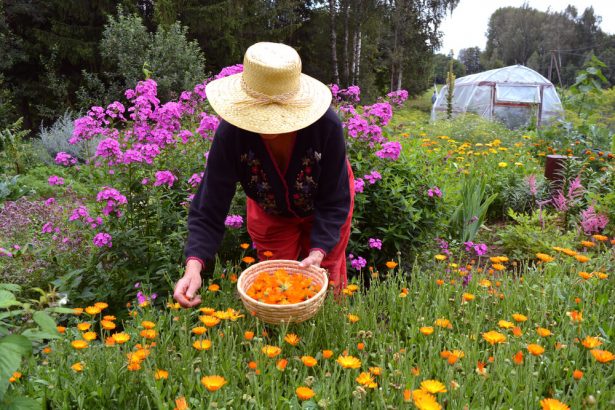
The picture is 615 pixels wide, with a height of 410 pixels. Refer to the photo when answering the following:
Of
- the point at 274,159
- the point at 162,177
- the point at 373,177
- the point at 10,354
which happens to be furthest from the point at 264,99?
the point at 373,177

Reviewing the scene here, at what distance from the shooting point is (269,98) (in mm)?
1896

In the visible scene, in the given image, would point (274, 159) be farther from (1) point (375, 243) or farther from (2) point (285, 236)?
(1) point (375, 243)

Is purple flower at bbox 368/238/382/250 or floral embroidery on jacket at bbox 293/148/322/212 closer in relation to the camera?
floral embroidery on jacket at bbox 293/148/322/212

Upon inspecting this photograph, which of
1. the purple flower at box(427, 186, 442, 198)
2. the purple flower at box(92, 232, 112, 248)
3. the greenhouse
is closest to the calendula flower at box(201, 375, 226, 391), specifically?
the purple flower at box(92, 232, 112, 248)

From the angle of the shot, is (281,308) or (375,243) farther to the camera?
(375,243)

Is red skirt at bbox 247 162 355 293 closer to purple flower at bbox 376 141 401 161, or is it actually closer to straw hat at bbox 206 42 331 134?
straw hat at bbox 206 42 331 134

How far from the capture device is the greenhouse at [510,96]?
15.6 m

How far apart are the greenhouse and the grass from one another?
13879 millimetres

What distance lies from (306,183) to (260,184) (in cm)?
20

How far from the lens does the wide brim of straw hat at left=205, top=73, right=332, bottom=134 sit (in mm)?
1841

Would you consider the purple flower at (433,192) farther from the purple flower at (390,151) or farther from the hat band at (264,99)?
the hat band at (264,99)

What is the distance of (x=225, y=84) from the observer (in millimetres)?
2111

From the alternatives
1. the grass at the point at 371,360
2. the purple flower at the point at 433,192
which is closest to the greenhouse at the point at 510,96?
the purple flower at the point at 433,192

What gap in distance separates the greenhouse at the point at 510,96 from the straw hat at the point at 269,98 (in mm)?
Result: 13989
